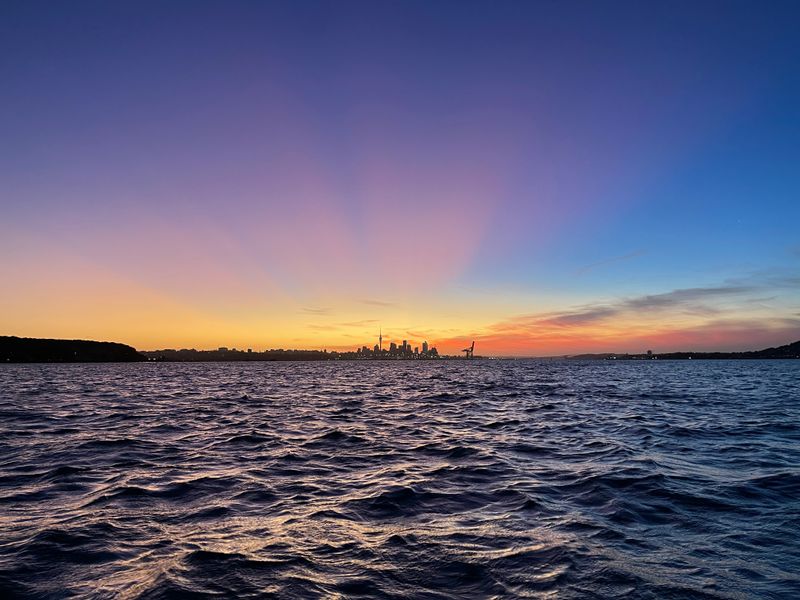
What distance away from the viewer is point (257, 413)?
1259 inches

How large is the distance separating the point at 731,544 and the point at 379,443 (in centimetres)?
1361

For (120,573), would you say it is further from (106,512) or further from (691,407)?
(691,407)

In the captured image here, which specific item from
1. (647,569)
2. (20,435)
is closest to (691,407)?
(647,569)

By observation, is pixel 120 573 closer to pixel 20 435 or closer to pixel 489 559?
pixel 489 559

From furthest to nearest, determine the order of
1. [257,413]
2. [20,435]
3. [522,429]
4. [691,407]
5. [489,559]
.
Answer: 1. [691,407]
2. [257,413]
3. [522,429]
4. [20,435]
5. [489,559]

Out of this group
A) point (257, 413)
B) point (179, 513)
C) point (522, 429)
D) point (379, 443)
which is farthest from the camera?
point (257, 413)

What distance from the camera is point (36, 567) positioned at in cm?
792

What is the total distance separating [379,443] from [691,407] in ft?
85.4

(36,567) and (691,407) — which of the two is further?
(691,407)

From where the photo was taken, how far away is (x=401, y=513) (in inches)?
432

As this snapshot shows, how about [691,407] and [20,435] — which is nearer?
[20,435]

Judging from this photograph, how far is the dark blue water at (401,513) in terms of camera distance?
24.7 ft

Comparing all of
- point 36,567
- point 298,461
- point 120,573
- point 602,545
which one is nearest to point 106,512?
point 36,567

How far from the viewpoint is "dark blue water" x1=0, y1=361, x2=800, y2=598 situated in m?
7.52
